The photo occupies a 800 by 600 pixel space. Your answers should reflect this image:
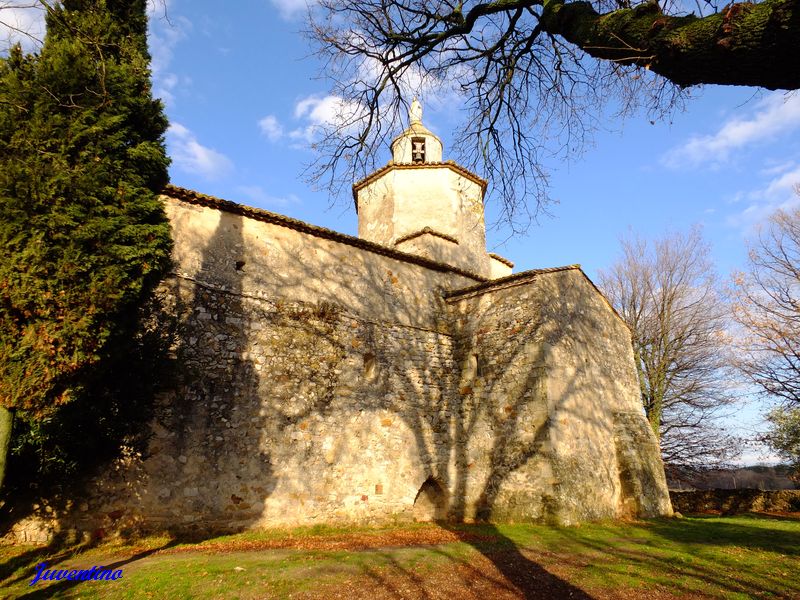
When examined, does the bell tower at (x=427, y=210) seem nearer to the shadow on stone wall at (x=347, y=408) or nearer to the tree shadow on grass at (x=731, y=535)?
the shadow on stone wall at (x=347, y=408)

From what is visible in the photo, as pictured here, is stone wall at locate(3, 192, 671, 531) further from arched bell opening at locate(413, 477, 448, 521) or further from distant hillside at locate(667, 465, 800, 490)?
distant hillside at locate(667, 465, 800, 490)

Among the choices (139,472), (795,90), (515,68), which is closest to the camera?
(795,90)

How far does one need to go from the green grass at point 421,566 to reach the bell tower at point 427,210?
9.56 meters

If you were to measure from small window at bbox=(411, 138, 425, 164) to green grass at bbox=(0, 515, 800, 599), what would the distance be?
530 inches

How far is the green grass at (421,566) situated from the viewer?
5508mm

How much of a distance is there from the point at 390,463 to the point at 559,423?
4.12 m

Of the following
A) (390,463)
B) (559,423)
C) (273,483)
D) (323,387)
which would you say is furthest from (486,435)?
(273,483)

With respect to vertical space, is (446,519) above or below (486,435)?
below

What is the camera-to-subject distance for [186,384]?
8.62 metres

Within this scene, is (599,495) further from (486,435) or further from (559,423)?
(486,435)

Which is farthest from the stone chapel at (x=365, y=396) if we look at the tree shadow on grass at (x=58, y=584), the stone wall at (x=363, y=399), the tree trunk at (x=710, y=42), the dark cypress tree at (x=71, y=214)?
the tree trunk at (x=710, y=42)

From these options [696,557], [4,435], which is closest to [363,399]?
[696,557]

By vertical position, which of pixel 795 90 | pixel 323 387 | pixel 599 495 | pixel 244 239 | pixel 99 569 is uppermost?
pixel 244 239

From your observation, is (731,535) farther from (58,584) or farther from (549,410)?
(58,584)
